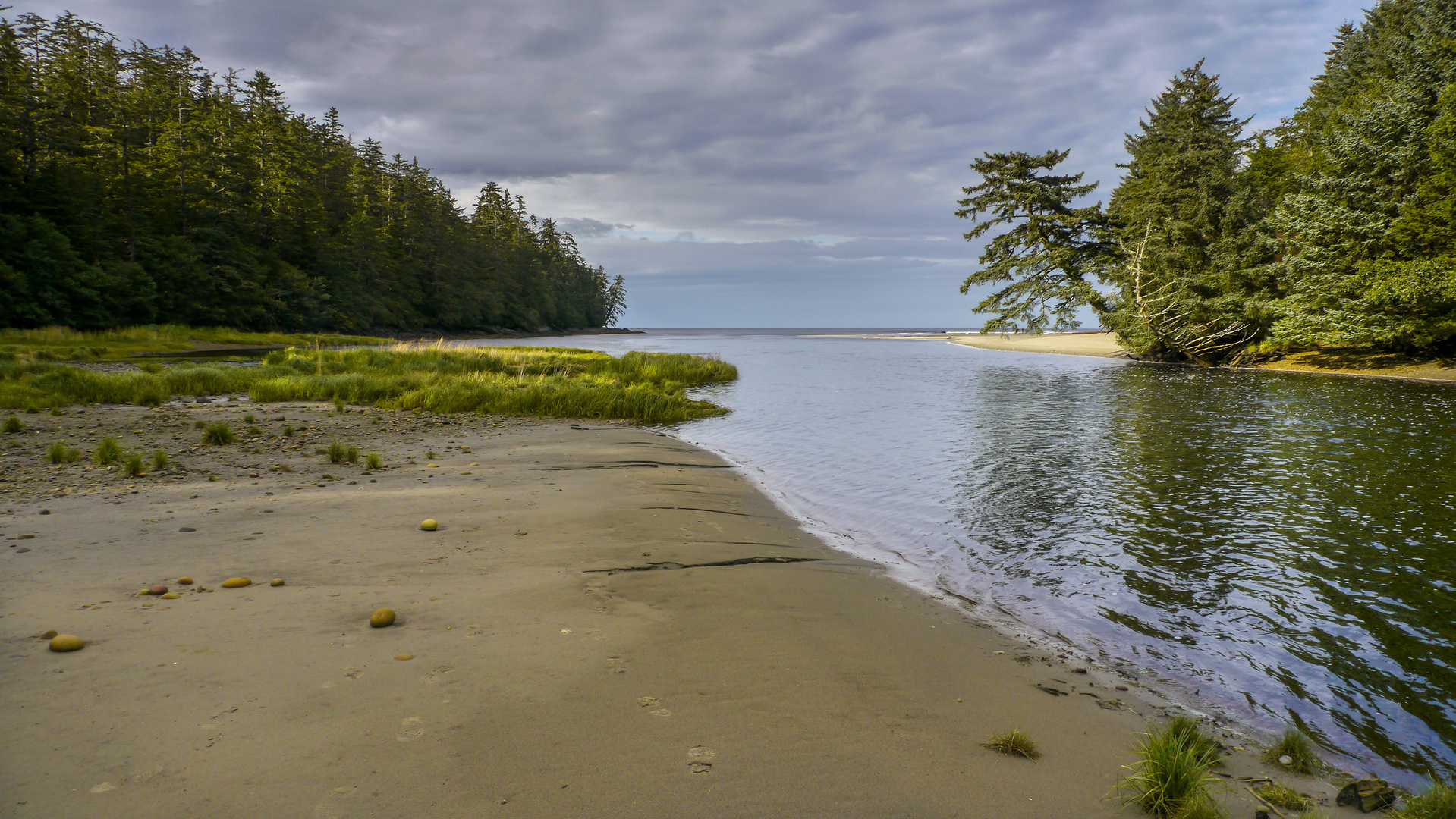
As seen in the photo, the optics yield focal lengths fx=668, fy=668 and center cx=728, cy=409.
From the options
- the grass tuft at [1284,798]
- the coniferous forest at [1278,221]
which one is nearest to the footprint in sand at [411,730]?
the grass tuft at [1284,798]

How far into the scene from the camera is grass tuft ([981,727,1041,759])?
3.23m

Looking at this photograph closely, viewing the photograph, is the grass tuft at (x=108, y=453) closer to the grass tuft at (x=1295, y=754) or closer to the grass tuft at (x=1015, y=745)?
the grass tuft at (x=1015, y=745)

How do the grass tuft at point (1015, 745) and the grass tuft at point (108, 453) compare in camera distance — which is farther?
the grass tuft at point (108, 453)

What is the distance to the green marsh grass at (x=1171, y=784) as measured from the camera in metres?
2.77

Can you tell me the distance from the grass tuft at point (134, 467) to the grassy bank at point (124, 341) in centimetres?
1820

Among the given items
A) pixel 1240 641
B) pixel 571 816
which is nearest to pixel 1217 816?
pixel 571 816

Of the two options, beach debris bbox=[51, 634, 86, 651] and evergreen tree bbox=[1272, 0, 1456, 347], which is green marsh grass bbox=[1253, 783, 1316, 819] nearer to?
beach debris bbox=[51, 634, 86, 651]

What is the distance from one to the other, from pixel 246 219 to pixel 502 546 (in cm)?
6618

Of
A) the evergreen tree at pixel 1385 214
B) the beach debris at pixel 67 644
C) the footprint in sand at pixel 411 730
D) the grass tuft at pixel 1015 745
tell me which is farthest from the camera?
the evergreen tree at pixel 1385 214

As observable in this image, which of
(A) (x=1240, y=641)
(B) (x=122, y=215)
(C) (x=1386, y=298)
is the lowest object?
(A) (x=1240, y=641)

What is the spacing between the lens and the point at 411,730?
306 centimetres

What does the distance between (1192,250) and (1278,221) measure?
657cm

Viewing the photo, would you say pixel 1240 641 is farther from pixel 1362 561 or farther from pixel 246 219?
pixel 246 219

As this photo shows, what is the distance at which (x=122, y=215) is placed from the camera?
46000mm
